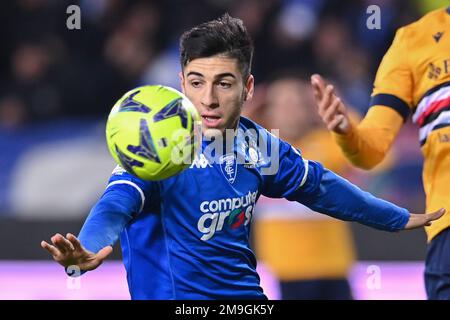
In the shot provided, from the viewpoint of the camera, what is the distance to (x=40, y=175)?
9.38 metres

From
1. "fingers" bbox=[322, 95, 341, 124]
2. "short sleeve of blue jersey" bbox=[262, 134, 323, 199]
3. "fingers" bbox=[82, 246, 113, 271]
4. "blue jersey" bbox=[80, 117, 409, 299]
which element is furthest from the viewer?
"fingers" bbox=[322, 95, 341, 124]

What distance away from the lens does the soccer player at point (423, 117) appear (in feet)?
15.1

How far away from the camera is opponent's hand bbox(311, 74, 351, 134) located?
172 inches

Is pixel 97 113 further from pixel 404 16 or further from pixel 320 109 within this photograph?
pixel 320 109

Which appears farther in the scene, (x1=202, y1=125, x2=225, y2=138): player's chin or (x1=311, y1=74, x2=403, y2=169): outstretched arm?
(x1=311, y1=74, x2=403, y2=169): outstretched arm

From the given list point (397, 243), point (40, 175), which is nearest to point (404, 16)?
point (397, 243)

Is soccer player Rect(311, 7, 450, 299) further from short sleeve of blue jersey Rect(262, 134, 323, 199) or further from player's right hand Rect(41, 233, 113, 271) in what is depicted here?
player's right hand Rect(41, 233, 113, 271)

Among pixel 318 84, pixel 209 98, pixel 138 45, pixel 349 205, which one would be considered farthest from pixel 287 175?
pixel 138 45

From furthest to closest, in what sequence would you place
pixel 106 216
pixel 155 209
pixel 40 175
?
pixel 40 175 < pixel 155 209 < pixel 106 216

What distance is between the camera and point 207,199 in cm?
398

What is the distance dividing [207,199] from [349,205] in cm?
74

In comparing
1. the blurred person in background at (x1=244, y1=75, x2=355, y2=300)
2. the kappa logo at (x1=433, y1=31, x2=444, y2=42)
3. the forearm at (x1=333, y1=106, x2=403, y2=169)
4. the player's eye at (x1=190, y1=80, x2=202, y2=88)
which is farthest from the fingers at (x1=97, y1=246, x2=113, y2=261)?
the blurred person in background at (x1=244, y1=75, x2=355, y2=300)

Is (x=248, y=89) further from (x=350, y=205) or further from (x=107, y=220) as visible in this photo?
(x=107, y=220)
